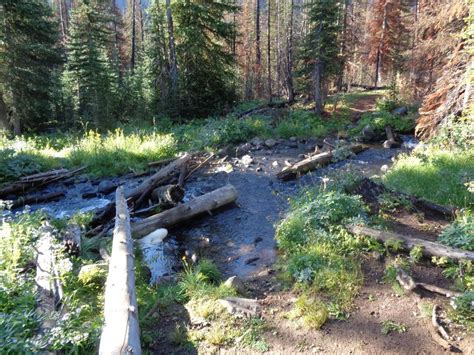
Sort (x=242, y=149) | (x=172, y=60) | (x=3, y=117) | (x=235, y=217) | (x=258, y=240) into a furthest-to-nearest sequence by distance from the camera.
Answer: (x=172, y=60) < (x=3, y=117) < (x=242, y=149) < (x=235, y=217) < (x=258, y=240)

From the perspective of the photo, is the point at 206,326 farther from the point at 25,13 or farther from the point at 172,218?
the point at 25,13

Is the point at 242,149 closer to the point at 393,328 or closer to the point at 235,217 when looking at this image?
the point at 235,217

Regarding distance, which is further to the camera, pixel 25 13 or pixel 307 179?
pixel 25 13

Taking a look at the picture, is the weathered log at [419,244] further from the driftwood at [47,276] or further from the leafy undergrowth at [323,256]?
the driftwood at [47,276]

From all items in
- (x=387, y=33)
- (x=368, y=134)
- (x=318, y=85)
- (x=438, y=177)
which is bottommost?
(x=438, y=177)

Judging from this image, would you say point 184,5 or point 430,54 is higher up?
point 184,5

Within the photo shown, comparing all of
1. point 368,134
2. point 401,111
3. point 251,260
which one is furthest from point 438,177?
point 401,111

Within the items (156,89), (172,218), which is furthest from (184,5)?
(172,218)

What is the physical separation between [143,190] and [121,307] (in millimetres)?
5452

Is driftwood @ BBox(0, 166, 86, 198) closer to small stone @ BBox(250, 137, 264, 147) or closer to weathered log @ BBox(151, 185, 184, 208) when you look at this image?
weathered log @ BBox(151, 185, 184, 208)

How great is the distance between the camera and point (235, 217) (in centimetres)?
794

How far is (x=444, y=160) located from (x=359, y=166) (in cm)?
314

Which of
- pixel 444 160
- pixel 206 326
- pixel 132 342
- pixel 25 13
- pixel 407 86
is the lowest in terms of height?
pixel 206 326

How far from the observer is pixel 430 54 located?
40.5ft
